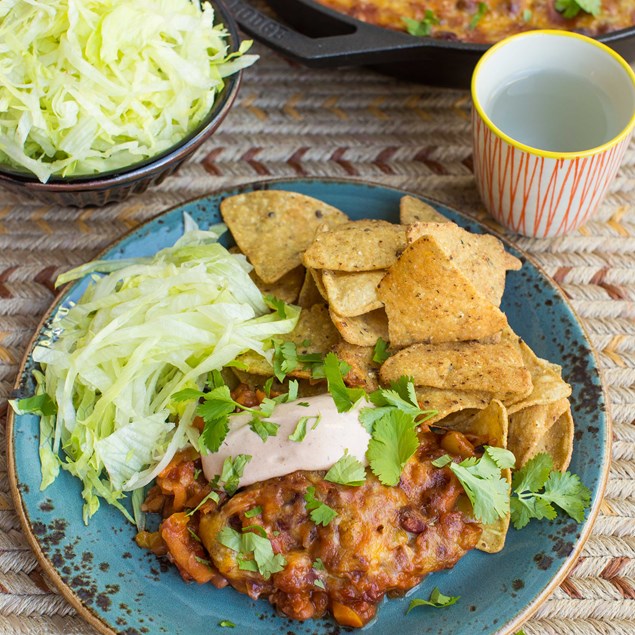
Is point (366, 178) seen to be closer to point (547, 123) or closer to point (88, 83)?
point (547, 123)

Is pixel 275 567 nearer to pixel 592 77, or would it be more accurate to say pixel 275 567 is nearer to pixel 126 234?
pixel 126 234

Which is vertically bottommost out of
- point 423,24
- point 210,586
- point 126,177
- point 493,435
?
point 210,586

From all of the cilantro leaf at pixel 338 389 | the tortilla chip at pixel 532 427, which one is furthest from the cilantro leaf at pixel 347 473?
the tortilla chip at pixel 532 427

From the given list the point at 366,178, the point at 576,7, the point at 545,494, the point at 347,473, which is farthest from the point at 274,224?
the point at 576,7

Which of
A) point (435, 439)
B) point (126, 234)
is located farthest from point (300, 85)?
point (435, 439)

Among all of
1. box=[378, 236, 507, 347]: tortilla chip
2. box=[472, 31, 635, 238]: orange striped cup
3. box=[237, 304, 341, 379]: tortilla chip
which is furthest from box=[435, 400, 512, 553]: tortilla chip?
box=[472, 31, 635, 238]: orange striped cup

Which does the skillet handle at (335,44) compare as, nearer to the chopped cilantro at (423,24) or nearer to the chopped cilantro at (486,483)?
the chopped cilantro at (423,24)

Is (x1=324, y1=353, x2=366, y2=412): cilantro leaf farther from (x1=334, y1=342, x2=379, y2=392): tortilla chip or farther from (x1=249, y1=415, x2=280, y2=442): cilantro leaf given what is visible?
(x1=249, y1=415, x2=280, y2=442): cilantro leaf

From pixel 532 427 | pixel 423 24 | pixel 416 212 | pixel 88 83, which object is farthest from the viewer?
pixel 423 24
